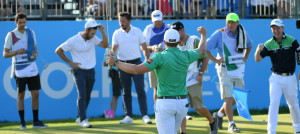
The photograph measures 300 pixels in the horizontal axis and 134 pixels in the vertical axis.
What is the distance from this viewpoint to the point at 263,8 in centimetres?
1470

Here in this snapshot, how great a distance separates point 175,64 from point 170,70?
0.10m

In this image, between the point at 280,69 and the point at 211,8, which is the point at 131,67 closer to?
the point at 280,69

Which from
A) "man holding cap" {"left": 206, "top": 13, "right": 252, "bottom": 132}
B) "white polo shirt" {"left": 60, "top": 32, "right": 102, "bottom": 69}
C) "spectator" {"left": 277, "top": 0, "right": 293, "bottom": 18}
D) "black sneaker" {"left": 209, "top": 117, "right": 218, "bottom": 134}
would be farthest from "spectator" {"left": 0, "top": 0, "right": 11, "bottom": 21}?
"spectator" {"left": 277, "top": 0, "right": 293, "bottom": 18}

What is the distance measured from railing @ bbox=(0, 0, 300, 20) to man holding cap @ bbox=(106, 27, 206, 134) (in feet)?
21.5

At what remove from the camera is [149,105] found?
1376 cm

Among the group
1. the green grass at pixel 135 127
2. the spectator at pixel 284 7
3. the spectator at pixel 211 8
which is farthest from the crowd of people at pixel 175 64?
the spectator at pixel 284 7

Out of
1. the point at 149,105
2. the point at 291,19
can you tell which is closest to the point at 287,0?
the point at 291,19

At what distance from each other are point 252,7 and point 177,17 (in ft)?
6.43

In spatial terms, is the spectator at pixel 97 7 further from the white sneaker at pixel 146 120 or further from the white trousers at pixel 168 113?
the white trousers at pixel 168 113

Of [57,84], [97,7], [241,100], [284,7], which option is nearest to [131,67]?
[241,100]

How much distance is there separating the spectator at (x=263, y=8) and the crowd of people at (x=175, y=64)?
3809 mm

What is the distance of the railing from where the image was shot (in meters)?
13.7

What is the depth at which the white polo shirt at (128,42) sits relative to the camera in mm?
11781

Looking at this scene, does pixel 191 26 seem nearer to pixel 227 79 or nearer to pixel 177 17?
pixel 177 17
